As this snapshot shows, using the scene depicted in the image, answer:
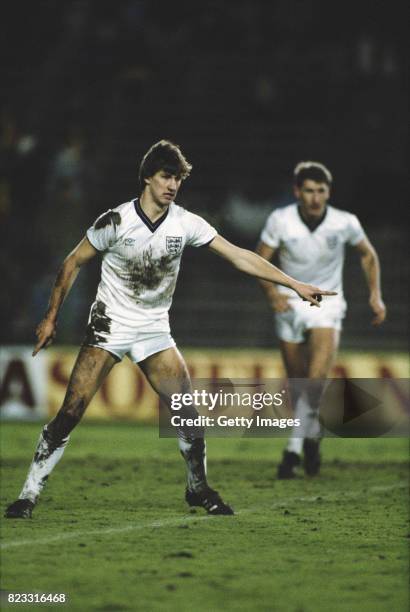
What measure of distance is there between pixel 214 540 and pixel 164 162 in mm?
2191

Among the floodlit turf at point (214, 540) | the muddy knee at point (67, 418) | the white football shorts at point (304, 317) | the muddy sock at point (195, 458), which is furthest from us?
the white football shorts at point (304, 317)

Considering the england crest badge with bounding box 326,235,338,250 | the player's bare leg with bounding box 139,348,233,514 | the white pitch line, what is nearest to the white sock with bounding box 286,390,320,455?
the white pitch line

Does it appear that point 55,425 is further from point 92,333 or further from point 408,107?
point 408,107

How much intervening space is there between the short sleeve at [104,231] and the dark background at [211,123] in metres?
11.3

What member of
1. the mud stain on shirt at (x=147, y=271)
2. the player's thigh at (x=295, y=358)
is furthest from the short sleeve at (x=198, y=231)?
the player's thigh at (x=295, y=358)

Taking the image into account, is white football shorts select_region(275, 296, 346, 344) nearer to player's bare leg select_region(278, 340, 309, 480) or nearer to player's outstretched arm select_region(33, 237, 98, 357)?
player's bare leg select_region(278, 340, 309, 480)

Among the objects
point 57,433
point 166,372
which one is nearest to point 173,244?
point 166,372

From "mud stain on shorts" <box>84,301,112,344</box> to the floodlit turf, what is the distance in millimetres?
1079

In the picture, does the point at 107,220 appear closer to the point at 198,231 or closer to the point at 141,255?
the point at 141,255

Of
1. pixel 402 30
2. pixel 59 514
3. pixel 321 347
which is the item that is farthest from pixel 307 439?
pixel 402 30

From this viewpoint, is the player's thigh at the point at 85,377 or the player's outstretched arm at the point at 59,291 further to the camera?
the player's thigh at the point at 85,377

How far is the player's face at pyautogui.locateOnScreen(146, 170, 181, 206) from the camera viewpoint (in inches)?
296

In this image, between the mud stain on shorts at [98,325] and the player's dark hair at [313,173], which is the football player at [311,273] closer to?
the player's dark hair at [313,173]

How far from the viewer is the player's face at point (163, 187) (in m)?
7.52
